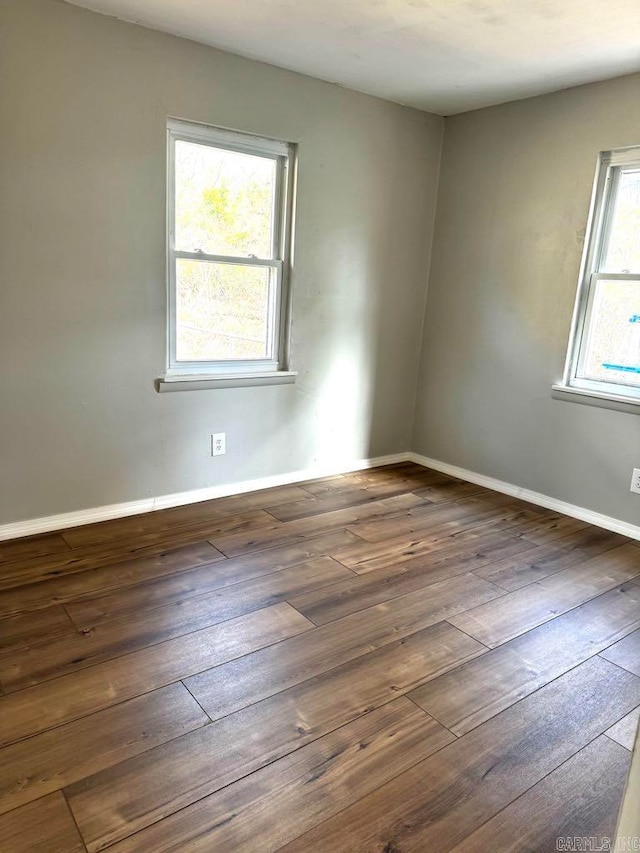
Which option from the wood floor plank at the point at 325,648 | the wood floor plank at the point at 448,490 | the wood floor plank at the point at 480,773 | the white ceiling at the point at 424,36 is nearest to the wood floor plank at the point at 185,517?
the wood floor plank at the point at 448,490

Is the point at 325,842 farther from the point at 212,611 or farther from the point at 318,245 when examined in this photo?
the point at 318,245

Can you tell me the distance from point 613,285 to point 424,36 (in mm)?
1655

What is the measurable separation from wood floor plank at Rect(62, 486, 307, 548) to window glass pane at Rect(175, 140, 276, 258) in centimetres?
143

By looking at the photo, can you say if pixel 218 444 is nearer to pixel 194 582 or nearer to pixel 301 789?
pixel 194 582

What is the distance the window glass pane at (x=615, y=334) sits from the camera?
326 cm

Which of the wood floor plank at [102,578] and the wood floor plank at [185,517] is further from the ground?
the wood floor plank at [185,517]

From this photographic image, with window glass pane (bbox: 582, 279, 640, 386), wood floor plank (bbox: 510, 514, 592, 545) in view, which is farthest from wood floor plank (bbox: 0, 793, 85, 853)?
window glass pane (bbox: 582, 279, 640, 386)

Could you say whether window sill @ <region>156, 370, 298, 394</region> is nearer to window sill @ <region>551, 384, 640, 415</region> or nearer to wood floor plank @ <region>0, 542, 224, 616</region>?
wood floor plank @ <region>0, 542, 224, 616</region>

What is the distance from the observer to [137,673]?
1.94 meters

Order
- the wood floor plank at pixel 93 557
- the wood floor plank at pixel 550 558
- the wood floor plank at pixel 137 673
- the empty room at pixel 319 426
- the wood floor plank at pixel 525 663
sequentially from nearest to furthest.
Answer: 1. the empty room at pixel 319 426
2. the wood floor plank at pixel 137 673
3. the wood floor plank at pixel 525 663
4. the wood floor plank at pixel 93 557
5. the wood floor plank at pixel 550 558

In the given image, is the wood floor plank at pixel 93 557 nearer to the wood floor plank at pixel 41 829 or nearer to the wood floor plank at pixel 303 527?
the wood floor plank at pixel 303 527

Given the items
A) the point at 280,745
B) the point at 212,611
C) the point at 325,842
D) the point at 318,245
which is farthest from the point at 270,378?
the point at 325,842

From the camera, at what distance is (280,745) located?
168cm

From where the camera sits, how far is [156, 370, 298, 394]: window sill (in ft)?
10.4
